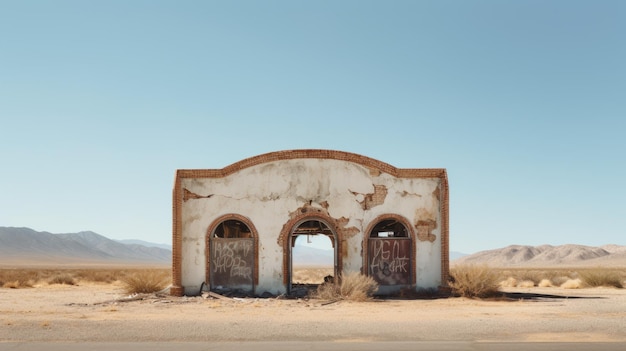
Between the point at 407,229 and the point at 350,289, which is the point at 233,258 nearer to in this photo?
the point at 350,289

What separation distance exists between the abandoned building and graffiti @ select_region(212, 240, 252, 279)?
4 centimetres

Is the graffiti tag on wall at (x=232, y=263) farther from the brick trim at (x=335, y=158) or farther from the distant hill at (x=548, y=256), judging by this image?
the distant hill at (x=548, y=256)

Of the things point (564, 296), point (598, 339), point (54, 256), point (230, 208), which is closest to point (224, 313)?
point (230, 208)

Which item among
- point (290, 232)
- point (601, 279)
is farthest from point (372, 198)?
point (601, 279)

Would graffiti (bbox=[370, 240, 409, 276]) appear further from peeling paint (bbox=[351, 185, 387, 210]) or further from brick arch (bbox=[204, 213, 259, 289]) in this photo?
brick arch (bbox=[204, 213, 259, 289])

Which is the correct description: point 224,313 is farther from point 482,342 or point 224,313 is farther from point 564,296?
point 564,296

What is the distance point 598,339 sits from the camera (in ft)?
42.2

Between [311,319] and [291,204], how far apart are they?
23.9ft

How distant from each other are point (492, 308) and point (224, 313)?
7881mm

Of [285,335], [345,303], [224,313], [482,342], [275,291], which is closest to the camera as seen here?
[482,342]

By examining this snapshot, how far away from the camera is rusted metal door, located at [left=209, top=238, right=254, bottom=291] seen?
2327cm

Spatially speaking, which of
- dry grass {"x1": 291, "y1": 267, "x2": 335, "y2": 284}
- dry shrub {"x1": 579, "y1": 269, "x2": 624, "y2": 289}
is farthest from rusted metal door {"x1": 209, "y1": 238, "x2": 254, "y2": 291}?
dry shrub {"x1": 579, "y1": 269, "x2": 624, "y2": 289}

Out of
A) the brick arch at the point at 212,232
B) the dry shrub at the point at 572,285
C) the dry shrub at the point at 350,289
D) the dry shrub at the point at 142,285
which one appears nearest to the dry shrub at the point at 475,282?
the dry shrub at the point at 350,289

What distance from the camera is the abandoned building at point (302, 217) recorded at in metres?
23.3
